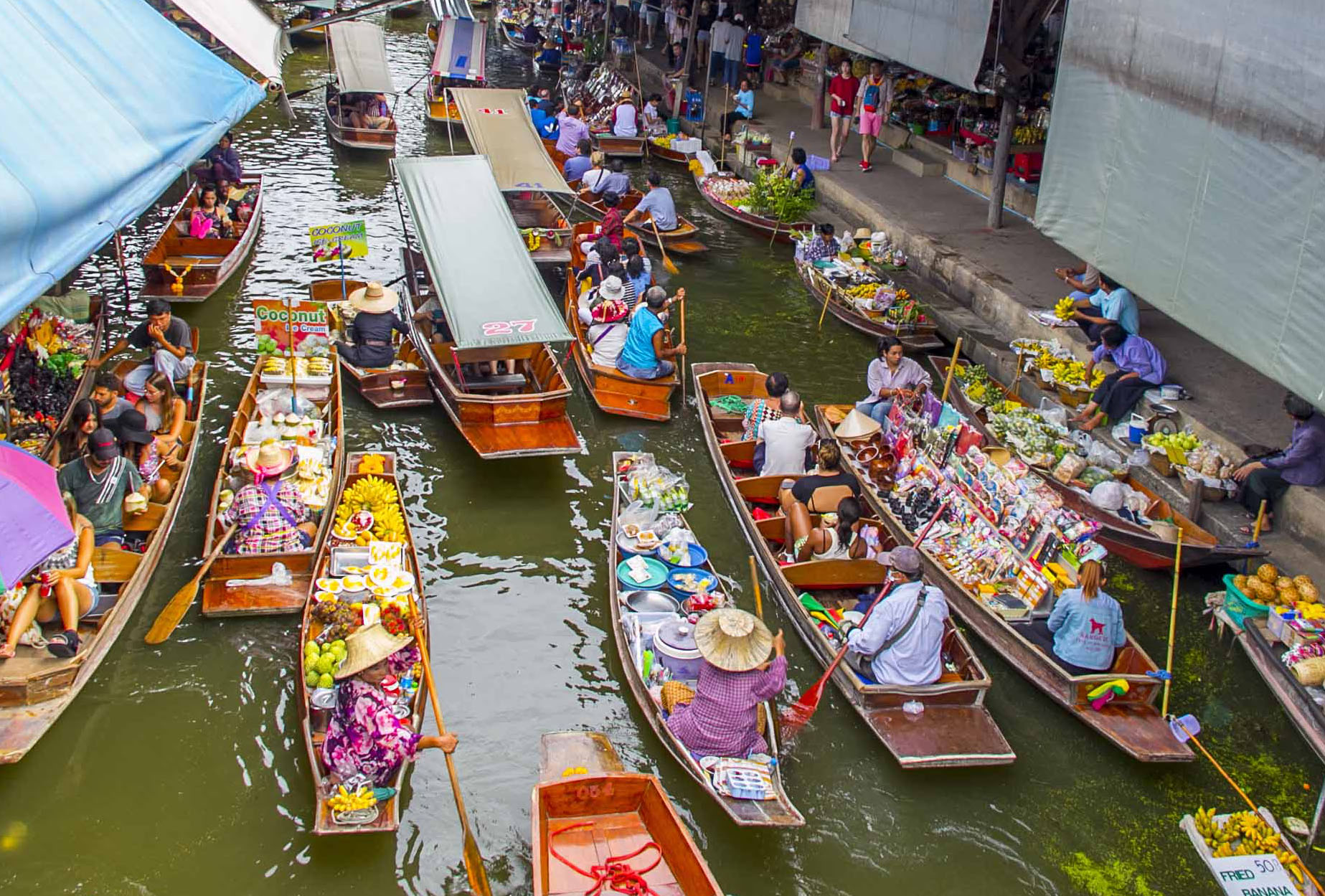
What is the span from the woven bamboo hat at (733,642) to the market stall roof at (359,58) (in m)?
16.6

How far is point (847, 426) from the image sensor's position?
1003 centimetres

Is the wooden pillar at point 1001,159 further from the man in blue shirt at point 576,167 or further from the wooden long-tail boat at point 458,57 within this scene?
the wooden long-tail boat at point 458,57

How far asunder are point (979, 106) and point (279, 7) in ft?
70.7

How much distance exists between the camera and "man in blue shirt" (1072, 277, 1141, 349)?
11594 millimetres

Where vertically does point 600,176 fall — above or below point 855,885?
above

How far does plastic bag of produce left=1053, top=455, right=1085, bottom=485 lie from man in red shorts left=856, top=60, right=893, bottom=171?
32.1 feet

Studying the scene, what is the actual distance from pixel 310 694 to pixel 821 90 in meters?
16.5

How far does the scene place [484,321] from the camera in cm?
1042

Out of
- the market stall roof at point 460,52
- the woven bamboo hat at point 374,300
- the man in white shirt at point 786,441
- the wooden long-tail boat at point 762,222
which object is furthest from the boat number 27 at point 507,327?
the market stall roof at point 460,52

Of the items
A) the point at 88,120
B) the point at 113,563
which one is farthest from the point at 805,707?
the point at 88,120

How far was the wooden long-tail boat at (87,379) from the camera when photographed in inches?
352

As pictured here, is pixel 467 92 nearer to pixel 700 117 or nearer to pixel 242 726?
pixel 700 117

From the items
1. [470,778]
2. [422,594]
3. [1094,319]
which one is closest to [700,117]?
A: [1094,319]

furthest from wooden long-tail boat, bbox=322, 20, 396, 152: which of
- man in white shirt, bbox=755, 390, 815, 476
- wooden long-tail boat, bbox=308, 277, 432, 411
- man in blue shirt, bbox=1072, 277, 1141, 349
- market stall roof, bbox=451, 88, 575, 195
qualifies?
man in blue shirt, bbox=1072, 277, 1141, 349
